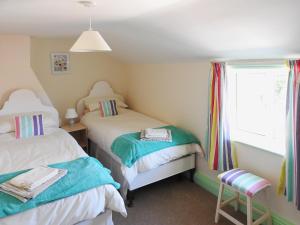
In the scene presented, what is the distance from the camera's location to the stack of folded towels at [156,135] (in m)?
2.76

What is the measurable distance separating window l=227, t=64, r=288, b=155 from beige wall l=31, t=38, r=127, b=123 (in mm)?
2361

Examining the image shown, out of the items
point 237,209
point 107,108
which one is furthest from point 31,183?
point 107,108

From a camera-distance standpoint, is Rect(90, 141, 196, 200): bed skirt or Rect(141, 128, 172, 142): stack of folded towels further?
Rect(141, 128, 172, 142): stack of folded towels

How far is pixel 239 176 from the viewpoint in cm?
220

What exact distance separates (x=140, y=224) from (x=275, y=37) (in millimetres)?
1943

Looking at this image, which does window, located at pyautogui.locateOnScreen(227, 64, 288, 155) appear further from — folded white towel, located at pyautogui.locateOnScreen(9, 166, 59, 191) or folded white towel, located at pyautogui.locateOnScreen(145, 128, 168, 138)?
folded white towel, located at pyautogui.locateOnScreen(9, 166, 59, 191)

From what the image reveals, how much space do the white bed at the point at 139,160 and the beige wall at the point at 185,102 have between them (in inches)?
9.8

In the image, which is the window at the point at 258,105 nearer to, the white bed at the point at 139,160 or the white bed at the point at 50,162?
the white bed at the point at 139,160

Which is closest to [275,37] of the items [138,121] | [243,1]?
[243,1]

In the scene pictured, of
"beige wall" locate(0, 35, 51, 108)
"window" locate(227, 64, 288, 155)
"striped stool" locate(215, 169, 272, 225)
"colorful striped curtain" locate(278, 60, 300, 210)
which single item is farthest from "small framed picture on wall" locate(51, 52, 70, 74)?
"colorful striped curtain" locate(278, 60, 300, 210)

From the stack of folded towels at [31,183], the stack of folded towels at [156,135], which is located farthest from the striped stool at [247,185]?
the stack of folded towels at [31,183]

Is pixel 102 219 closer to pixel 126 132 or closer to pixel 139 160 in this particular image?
pixel 139 160

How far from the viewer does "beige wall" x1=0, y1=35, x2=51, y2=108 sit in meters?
3.22

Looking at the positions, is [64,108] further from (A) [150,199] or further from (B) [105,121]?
(A) [150,199]
